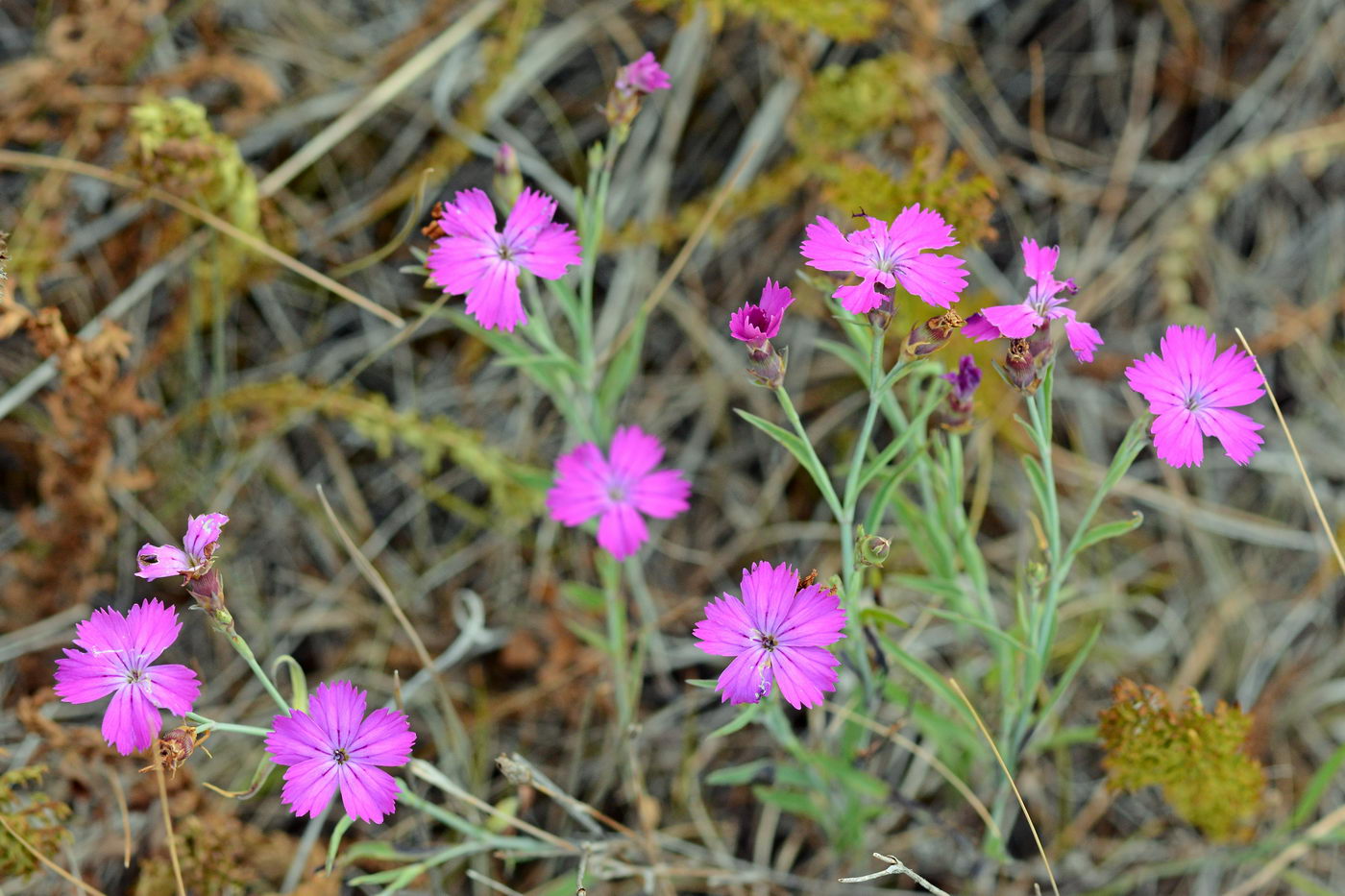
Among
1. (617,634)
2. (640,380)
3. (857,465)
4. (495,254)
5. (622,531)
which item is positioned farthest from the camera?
(640,380)

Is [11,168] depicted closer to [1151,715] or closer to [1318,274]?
[1151,715]

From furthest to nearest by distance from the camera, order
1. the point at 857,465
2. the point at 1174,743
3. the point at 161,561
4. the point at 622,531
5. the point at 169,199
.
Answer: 1. the point at 169,199
2. the point at 622,531
3. the point at 1174,743
4. the point at 857,465
5. the point at 161,561

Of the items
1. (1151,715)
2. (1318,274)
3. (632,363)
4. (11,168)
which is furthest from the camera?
(1318,274)

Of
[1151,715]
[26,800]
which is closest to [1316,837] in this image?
[1151,715]

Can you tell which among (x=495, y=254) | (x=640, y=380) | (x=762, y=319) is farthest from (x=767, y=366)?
(x=640, y=380)

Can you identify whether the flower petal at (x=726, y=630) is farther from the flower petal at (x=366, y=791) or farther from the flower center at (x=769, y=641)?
the flower petal at (x=366, y=791)

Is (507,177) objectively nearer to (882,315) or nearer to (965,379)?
(882,315)
